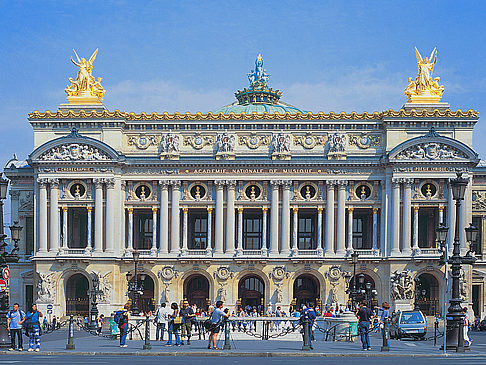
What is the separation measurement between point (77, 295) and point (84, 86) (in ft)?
64.1

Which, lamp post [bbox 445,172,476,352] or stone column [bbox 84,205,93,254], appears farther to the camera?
stone column [bbox 84,205,93,254]

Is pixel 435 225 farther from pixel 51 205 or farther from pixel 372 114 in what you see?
pixel 51 205

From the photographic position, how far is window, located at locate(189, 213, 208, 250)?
270 feet

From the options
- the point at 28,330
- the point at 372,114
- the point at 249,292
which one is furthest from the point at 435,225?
the point at 28,330

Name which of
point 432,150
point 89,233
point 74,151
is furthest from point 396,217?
point 74,151

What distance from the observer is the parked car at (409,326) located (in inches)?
2158

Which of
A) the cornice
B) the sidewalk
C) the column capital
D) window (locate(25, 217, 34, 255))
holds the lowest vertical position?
the sidewalk

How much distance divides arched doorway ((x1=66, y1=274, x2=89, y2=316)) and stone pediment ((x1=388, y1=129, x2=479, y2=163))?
3043cm

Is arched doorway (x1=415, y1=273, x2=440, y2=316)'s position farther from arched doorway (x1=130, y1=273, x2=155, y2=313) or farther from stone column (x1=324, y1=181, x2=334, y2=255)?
arched doorway (x1=130, y1=273, x2=155, y2=313)

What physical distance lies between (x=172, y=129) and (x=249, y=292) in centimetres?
1670

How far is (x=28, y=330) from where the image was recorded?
135 ft

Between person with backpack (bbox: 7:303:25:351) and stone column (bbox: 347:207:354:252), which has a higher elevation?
stone column (bbox: 347:207:354:252)

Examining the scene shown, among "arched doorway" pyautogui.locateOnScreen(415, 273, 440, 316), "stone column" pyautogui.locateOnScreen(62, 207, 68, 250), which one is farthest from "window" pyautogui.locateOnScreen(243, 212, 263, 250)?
"stone column" pyautogui.locateOnScreen(62, 207, 68, 250)

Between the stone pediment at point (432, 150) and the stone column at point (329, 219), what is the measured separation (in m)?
5.99
